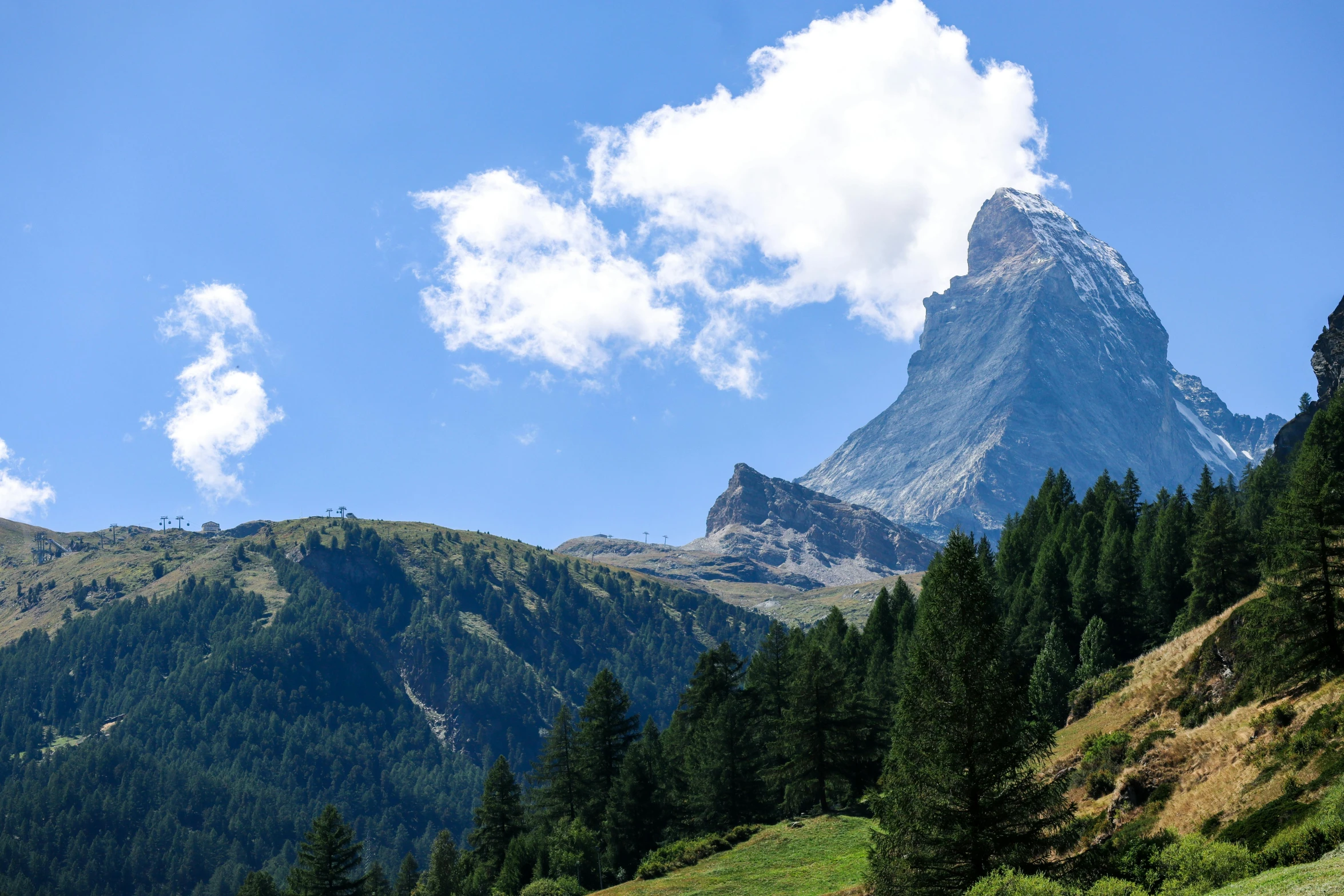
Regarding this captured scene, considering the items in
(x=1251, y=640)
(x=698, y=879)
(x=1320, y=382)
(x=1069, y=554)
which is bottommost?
(x=698, y=879)

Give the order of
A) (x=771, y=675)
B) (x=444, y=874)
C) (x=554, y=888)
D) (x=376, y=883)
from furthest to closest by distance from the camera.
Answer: (x=376, y=883) → (x=444, y=874) → (x=771, y=675) → (x=554, y=888)

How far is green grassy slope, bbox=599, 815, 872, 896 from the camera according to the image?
4462 centimetres

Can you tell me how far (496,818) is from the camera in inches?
3000

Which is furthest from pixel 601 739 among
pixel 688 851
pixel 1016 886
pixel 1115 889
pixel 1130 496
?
pixel 1130 496

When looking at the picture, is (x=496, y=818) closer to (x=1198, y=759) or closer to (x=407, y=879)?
(x=407, y=879)

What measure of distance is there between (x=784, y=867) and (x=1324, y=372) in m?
153

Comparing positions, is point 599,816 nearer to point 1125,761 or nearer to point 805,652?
point 805,652

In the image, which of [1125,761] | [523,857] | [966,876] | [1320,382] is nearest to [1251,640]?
[1125,761]

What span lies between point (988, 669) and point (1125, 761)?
14768 millimetres

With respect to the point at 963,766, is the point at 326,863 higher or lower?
lower

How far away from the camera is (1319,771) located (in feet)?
94.2

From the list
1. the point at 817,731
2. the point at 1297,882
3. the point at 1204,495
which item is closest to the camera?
the point at 1297,882

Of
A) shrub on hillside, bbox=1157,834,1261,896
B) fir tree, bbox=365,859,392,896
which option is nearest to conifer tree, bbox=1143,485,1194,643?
shrub on hillside, bbox=1157,834,1261,896

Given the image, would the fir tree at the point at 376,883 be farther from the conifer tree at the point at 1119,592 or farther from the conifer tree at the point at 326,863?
the conifer tree at the point at 1119,592
